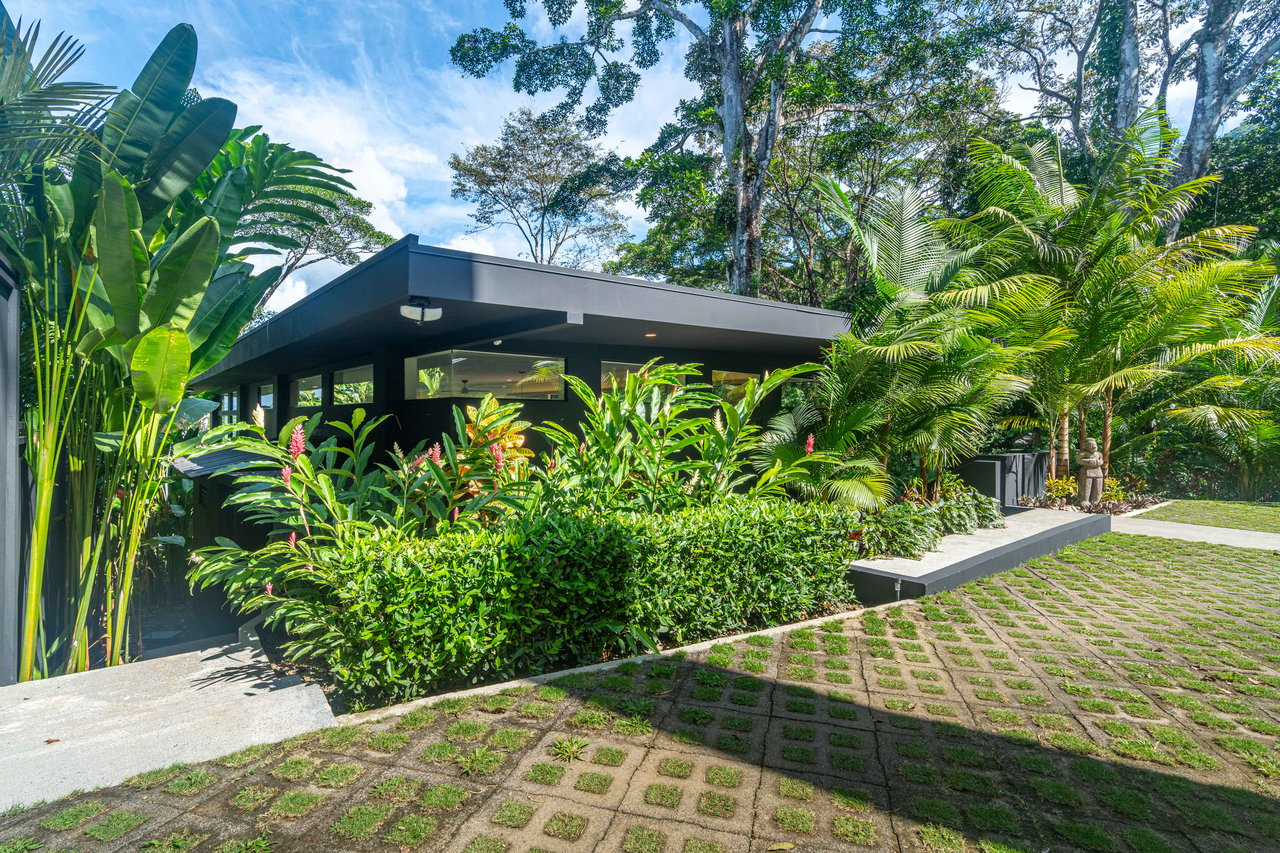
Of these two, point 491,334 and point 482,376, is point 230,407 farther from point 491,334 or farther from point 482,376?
point 491,334

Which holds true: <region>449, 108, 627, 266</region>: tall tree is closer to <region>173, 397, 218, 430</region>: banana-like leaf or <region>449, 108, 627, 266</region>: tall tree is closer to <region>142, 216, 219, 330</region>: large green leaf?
<region>173, 397, 218, 430</region>: banana-like leaf

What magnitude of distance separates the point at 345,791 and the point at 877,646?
3.02 meters

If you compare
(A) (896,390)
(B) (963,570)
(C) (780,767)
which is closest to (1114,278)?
(A) (896,390)

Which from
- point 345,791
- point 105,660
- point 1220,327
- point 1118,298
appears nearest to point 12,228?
point 105,660

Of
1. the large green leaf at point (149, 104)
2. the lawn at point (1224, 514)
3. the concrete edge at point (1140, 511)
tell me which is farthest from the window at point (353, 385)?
the lawn at point (1224, 514)

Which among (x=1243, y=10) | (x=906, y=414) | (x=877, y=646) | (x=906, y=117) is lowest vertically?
(x=877, y=646)

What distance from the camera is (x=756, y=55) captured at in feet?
49.9

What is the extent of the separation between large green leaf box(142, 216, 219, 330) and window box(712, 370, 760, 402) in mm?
7344

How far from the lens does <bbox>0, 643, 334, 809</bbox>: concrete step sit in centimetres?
241

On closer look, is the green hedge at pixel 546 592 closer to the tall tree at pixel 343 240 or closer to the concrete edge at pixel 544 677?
the concrete edge at pixel 544 677

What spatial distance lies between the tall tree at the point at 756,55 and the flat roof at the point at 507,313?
711cm

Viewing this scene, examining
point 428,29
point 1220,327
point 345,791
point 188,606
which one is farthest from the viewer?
point 428,29

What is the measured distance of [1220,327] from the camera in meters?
9.95

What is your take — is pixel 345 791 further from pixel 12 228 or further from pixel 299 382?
pixel 299 382
